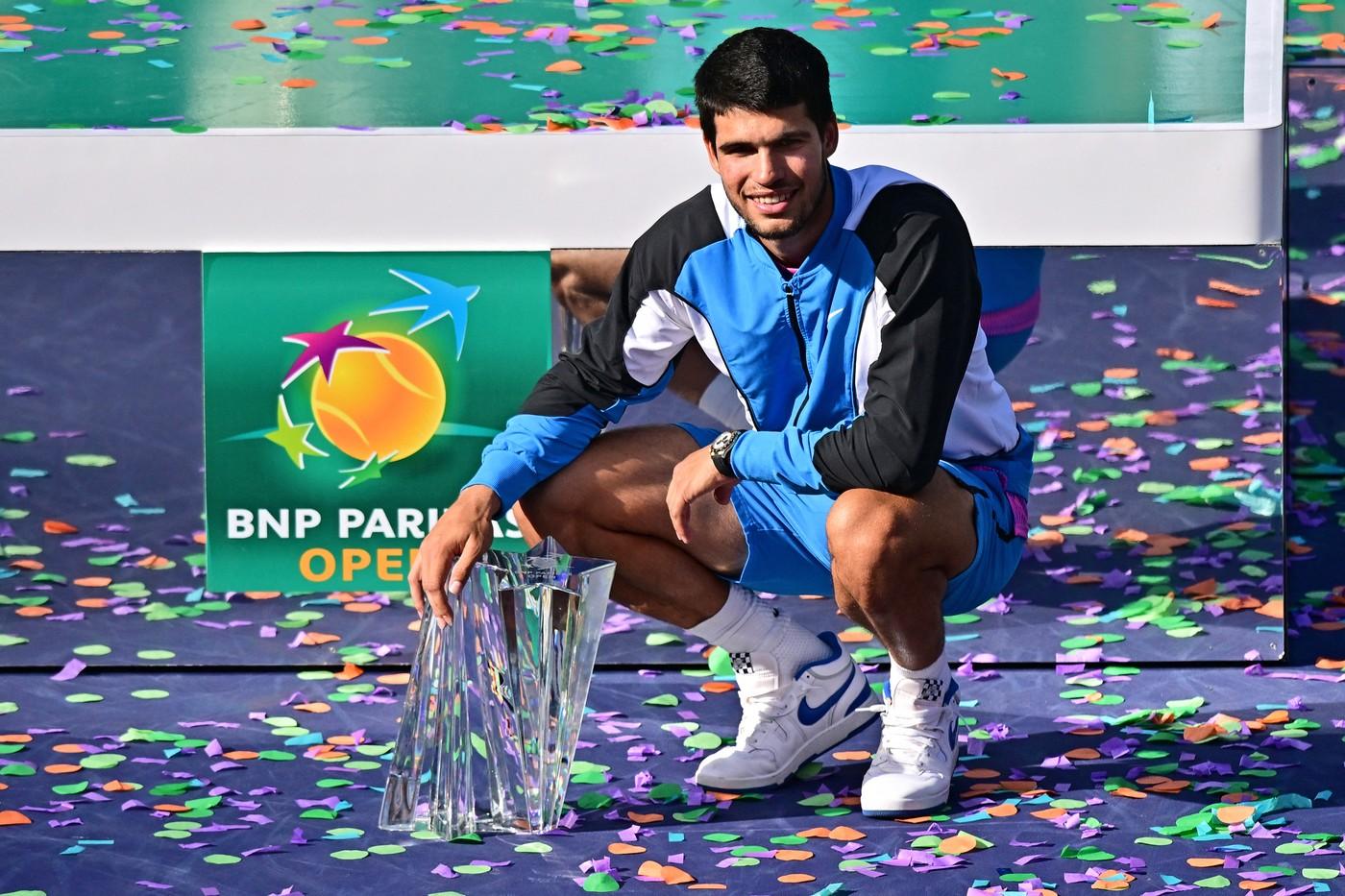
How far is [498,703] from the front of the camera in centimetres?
217

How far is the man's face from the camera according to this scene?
2129 mm

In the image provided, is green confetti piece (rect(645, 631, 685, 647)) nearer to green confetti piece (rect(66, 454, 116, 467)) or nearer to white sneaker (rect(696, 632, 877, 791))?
white sneaker (rect(696, 632, 877, 791))

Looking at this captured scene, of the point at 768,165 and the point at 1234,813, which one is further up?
the point at 768,165

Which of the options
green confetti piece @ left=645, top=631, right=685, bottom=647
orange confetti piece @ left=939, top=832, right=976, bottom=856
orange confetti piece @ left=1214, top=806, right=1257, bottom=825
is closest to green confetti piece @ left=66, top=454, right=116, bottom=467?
green confetti piece @ left=645, top=631, right=685, bottom=647

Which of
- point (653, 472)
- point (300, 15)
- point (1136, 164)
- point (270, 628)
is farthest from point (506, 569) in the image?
point (300, 15)

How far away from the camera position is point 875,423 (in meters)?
2.11

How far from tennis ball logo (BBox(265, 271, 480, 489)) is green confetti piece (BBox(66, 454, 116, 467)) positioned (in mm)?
322

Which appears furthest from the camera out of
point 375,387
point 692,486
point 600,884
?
point 375,387

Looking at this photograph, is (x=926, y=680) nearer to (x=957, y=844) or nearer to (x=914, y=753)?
(x=914, y=753)

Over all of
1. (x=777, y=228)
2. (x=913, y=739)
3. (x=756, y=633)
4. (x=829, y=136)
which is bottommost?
(x=913, y=739)

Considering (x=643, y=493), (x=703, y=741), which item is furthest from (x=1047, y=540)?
(x=643, y=493)

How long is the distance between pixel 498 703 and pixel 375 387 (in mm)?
887

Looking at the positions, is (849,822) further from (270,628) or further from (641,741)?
(270,628)

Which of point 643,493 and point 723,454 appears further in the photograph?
point 643,493
